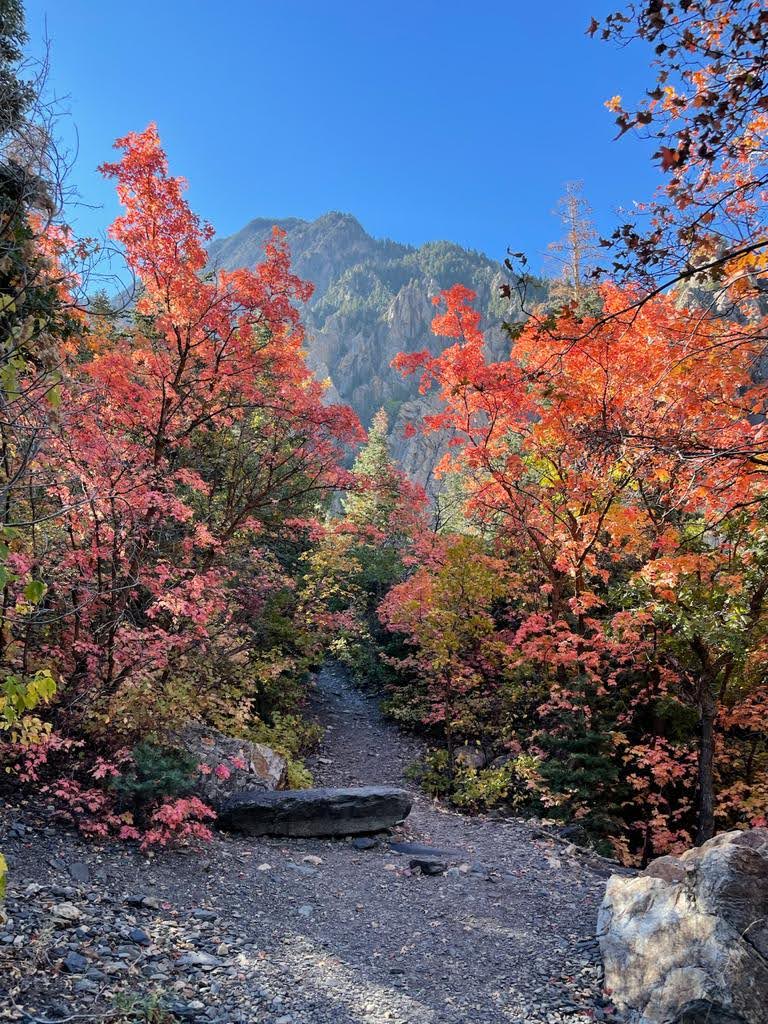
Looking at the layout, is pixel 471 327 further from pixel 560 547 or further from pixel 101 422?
pixel 101 422

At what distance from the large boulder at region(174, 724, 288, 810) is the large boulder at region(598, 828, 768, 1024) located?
13.1 ft

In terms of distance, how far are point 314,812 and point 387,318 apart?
10639 centimetres

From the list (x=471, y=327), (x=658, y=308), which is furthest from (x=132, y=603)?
(x=658, y=308)

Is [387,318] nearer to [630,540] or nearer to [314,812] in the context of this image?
[630,540]

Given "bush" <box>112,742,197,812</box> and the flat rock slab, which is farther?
the flat rock slab

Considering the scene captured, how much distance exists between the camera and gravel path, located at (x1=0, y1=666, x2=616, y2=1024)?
350cm

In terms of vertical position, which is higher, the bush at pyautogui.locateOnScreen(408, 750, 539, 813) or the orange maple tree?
the orange maple tree

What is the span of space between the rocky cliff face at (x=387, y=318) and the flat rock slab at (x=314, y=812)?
6984 cm

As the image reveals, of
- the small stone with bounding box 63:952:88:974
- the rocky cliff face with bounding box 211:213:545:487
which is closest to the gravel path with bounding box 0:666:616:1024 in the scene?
the small stone with bounding box 63:952:88:974

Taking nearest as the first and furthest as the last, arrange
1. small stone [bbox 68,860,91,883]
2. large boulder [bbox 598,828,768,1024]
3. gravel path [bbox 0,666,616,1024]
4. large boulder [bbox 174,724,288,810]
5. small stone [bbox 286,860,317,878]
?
→ large boulder [bbox 598,828,768,1024] → gravel path [bbox 0,666,616,1024] → small stone [bbox 68,860,91,883] → small stone [bbox 286,860,317,878] → large boulder [bbox 174,724,288,810]

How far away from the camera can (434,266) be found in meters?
121

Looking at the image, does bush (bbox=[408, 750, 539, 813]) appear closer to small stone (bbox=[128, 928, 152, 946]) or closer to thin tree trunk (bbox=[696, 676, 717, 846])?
thin tree trunk (bbox=[696, 676, 717, 846])

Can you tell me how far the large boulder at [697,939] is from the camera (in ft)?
11.1

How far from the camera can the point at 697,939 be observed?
143 inches
